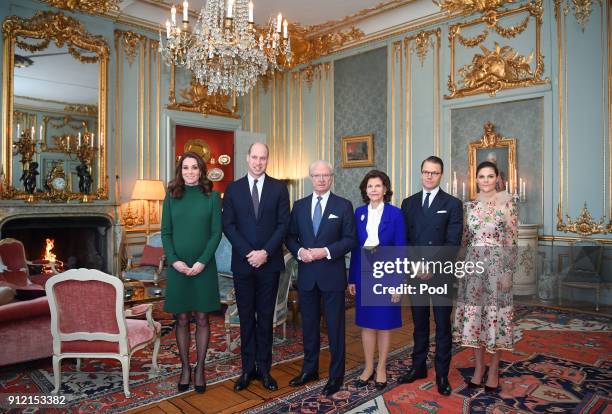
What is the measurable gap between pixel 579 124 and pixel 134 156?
6.22 metres

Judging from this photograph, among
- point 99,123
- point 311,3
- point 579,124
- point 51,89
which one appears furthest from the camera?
point 311,3

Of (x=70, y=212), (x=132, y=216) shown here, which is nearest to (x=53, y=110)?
(x=70, y=212)

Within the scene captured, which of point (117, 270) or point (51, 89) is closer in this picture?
point (51, 89)

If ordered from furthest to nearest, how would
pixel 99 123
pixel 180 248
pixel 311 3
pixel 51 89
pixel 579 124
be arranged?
1. pixel 311 3
2. pixel 99 123
3. pixel 51 89
4. pixel 579 124
5. pixel 180 248

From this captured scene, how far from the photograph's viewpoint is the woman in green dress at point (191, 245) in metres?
2.84

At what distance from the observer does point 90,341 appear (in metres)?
2.91

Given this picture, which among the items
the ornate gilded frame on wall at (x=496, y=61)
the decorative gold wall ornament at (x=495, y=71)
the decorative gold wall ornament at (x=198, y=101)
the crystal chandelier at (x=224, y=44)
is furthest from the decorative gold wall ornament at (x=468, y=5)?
the decorative gold wall ornament at (x=198, y=101)

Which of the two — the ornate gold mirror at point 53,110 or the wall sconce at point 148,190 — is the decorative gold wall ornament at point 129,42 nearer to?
the ornate gold mirror at point 53,110

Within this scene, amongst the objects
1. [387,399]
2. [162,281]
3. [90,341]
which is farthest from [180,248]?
[162,281]

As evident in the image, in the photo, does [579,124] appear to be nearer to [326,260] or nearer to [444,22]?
[444,22]

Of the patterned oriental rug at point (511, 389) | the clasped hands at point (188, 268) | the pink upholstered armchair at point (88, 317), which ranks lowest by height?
the patterned oriental rug at point (511, 389)

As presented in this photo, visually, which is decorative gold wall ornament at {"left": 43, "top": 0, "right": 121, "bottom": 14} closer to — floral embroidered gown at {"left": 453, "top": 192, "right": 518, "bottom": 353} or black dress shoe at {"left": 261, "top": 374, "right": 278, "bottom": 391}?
black dress shoe at {"left": 261, "top": 374, "right": 278, "bottom": 391}

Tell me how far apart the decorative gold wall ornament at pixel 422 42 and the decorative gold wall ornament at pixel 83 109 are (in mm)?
4815

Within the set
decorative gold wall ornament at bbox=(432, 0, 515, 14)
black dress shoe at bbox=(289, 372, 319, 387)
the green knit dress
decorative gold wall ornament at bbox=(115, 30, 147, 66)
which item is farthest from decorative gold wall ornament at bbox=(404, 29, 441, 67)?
black dress shoe at bbox=(289, 372, 319, 387)
